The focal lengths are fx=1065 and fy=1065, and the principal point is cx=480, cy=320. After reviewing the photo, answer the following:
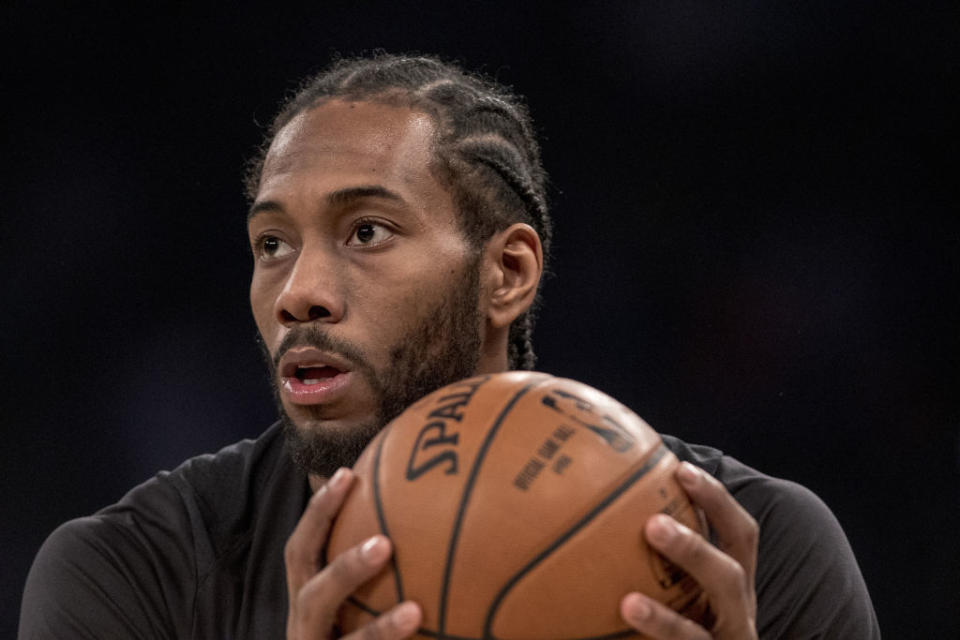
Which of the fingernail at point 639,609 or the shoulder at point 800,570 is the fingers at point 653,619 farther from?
the shoulder at point 800,570

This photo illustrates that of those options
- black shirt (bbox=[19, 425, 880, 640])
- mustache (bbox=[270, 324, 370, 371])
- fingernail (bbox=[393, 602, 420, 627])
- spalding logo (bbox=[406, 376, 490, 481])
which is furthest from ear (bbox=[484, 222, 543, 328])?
fingernail (bbox=[393, 602, 420, 627])

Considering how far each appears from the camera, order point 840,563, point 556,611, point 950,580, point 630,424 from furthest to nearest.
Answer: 1. point 950,580
2. point 840,563
3. point 630,424
4. point 556,611

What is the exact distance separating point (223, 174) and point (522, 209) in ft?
6.40

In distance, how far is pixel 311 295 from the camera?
1667 mm

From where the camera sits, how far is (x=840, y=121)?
362cm

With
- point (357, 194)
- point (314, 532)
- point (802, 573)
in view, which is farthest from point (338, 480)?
point (802, 573)

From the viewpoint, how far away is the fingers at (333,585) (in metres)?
1.17

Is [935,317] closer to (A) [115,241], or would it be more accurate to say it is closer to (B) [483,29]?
(B) [483,29]

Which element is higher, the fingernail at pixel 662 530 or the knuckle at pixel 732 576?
the fingernail at pixel 662 530

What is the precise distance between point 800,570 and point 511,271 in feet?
2.38

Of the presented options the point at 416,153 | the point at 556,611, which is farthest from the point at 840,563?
the point at 416,153

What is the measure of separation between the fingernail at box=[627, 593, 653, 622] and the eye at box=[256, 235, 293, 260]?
3.07ft

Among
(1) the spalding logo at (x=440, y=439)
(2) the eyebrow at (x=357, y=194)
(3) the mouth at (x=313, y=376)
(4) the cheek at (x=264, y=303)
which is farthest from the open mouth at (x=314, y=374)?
(1) the spalding logo at (x=440, y=439)

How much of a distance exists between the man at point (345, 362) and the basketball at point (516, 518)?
0.45 metres
